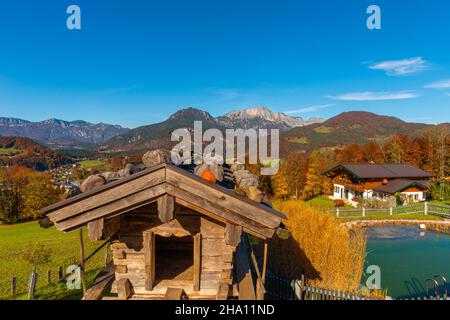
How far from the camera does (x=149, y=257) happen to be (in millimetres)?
4414

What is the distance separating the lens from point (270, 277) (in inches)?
501

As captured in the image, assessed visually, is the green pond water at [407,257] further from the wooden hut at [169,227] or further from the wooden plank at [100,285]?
the wooden plank at [100,285]

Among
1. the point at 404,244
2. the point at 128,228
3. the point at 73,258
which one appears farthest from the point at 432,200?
the point at 128,228

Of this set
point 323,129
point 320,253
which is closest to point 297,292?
point 320,253

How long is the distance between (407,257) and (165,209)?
22316 millimetres

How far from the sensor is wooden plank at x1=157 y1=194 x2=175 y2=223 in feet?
12.0

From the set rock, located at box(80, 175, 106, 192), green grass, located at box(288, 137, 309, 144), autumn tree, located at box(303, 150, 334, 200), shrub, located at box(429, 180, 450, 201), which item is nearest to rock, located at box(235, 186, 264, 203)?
rock, located at box(80, 175, 106, 192)

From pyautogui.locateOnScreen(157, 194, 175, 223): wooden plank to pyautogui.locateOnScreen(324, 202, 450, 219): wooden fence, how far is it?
30706 mm

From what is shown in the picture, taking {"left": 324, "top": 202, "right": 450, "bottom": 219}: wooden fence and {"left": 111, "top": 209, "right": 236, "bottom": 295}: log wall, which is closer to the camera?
{"left": 111, "top": 209, "right": 236, "bottom": 295}: log wall

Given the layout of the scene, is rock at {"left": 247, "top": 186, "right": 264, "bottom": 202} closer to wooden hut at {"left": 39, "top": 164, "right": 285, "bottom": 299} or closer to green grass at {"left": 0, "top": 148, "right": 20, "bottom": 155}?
wooden hut at {"left": 39, "top": 164, "right": 285, "bottom": 299}

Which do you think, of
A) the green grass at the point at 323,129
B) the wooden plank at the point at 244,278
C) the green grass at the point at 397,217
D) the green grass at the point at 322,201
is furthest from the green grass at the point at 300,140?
the wooden plank at the point at 244,278

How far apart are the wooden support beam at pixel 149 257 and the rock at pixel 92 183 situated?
3.40 ft
